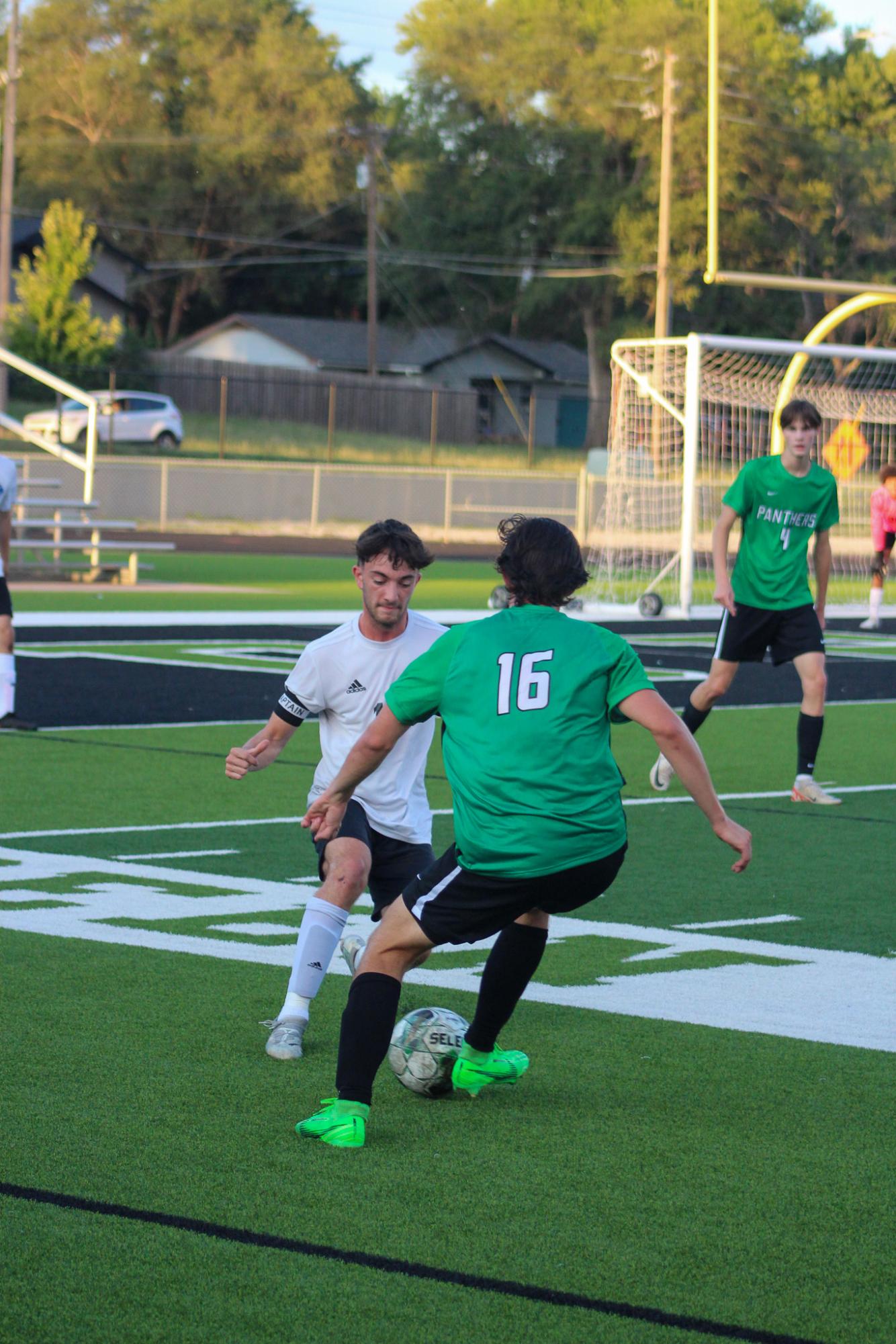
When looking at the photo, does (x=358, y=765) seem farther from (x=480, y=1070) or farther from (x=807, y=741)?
(x=807, y=741)

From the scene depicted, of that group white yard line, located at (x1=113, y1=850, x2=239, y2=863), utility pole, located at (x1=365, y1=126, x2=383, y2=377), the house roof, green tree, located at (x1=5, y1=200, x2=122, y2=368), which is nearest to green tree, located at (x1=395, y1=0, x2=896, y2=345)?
the house roof

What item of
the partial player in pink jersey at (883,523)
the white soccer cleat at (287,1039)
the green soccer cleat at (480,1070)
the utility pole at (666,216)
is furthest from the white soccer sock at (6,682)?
the utility pole at (666,216)

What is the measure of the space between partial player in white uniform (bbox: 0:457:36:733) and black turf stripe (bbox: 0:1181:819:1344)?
25.7 feet

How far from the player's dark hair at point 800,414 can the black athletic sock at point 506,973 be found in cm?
537

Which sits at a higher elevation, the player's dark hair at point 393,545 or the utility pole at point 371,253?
the utility pole at point 371,253

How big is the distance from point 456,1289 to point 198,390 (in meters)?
56.8

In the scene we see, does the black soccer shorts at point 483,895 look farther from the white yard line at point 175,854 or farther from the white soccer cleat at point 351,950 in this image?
the white yard line at point 175,854

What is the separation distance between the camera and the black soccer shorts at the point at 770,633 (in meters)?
10.8

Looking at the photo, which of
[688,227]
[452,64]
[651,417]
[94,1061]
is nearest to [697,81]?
[688,227]

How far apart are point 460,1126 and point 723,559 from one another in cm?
632

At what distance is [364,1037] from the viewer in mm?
4785

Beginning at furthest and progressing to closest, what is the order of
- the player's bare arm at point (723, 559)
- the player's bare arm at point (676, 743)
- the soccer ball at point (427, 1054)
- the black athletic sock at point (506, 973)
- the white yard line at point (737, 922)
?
the player's bare arm at point (723, 559) < the white yard line at point (737, 922) < the soccer ball at point (427, 1054) < the black athletic sock at point (506, 973) < the player's bare arm at point (676, 743)

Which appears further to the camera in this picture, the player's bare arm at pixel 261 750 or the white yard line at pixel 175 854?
the white yard line at pixel 175 854

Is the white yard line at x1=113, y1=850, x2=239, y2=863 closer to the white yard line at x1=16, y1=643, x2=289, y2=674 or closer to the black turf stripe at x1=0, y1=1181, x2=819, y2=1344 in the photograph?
the black turf stripe at x1=0, y1=1181, x2=819, y2=1344
